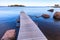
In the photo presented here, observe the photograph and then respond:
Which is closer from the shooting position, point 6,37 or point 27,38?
point 27,38

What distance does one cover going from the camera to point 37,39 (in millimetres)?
7609

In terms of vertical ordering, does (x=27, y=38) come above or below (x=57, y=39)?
above

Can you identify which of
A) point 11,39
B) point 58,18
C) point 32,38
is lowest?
point 58,18

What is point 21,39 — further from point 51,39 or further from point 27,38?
point 51,39

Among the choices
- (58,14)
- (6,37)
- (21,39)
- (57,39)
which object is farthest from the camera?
(58,14)

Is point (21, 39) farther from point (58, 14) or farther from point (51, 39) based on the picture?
point (58, 14)

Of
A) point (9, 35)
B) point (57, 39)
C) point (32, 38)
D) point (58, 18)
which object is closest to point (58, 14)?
point (58, 18)

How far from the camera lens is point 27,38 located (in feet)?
25.5

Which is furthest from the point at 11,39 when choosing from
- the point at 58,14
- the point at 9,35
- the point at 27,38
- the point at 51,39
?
the point at 58,14

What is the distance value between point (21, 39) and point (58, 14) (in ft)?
63.7

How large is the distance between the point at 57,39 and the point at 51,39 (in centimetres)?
56

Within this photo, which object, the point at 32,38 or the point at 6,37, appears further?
the point at 6,37

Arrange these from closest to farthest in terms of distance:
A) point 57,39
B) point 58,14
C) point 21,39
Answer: point 21,39 < point 57,39 < point 58,14

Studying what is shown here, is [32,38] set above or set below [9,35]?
above
